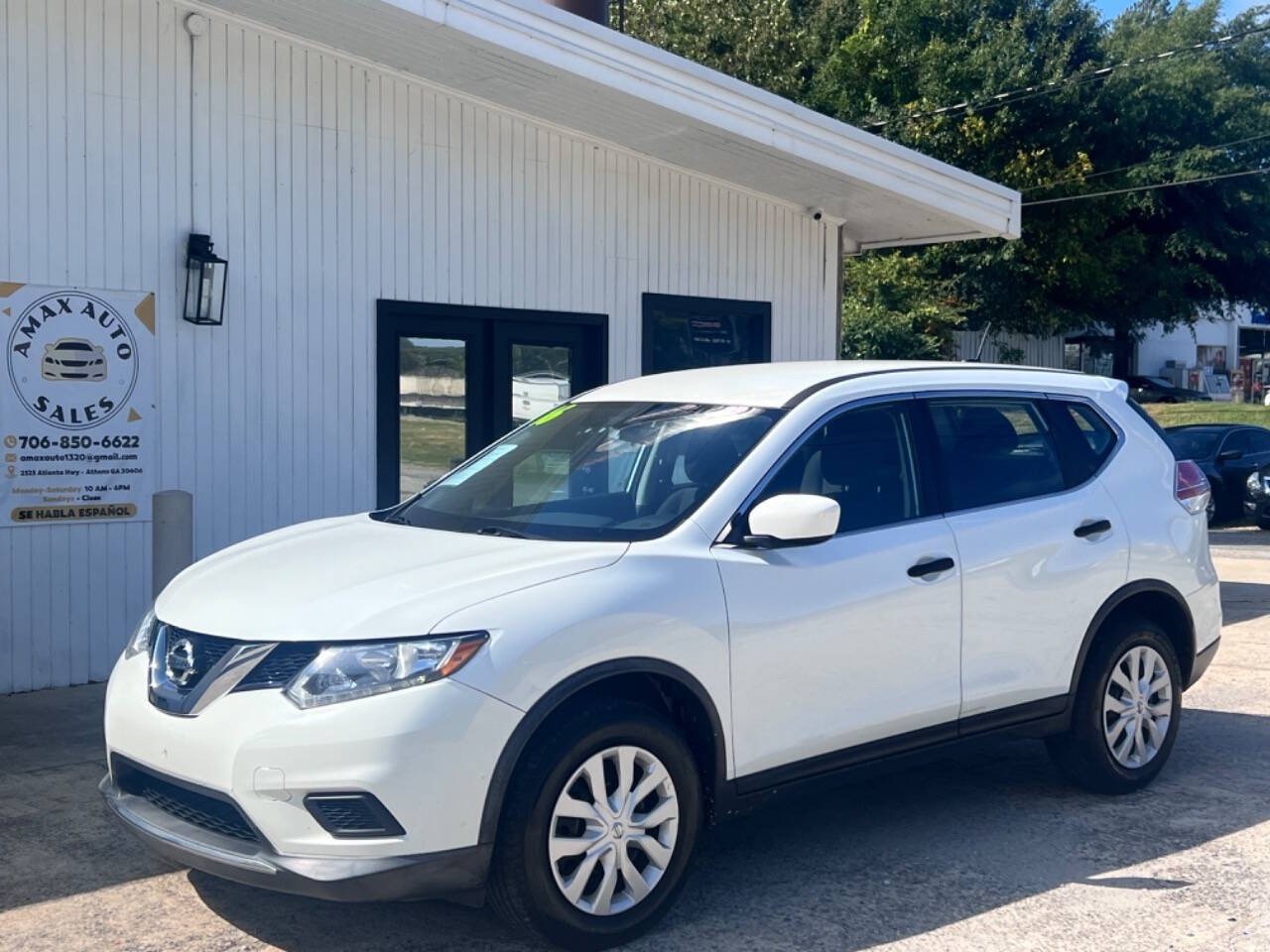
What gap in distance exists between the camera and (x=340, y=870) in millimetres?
3938

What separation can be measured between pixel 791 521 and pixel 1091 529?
1.85m

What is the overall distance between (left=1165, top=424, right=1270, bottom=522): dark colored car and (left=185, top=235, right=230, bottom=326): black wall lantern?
14.2m

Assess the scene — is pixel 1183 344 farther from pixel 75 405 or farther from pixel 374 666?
pixel 374 666

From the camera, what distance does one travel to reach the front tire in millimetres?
4129

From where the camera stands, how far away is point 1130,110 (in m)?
29.1

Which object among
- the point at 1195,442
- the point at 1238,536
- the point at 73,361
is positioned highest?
the point at 73,361

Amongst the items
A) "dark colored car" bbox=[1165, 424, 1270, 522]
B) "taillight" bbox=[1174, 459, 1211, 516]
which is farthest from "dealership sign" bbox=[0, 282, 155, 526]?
"dark colored car" bbox=[1165, 424, 1270, 522]

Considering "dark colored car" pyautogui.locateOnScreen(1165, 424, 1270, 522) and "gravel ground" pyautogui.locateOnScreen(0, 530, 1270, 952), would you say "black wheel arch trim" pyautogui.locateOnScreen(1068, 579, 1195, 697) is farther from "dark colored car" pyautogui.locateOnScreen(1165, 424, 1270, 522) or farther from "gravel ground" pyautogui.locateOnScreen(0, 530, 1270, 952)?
"dark colored car" pyautogui.locateOnScreen(1165, 424, 1270, 522)

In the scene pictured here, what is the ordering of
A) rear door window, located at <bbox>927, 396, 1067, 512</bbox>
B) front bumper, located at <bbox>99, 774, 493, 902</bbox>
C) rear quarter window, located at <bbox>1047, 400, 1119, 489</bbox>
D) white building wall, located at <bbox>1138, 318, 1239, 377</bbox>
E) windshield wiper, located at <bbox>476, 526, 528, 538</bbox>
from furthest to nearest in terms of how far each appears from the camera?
white building wall, located at <bbox>1138, 318, 1239, 377</bbox> → rear quarter window, located at <bbox>1047, 400, 1119, 489</bbox> → rear door window, located at <bbox>927, 396, 1067, 512</bbox> → windshield wiper, located at <bbox>476, 526, 528, 538</bbox> → front bumper, located at <bbox>99, 774, 493, 902</bbox>

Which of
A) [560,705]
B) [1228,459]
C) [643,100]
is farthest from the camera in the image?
[1228,459]

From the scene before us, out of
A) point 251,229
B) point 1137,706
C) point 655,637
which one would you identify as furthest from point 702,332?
point 655,637

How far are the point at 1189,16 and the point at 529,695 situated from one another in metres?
31.6

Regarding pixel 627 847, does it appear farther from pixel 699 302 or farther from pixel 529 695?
pixel 699 302

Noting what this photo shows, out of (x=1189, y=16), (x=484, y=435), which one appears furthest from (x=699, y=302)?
(x=1189, y=16)
